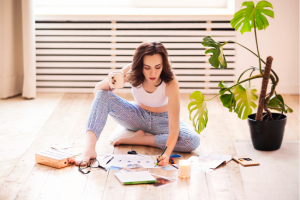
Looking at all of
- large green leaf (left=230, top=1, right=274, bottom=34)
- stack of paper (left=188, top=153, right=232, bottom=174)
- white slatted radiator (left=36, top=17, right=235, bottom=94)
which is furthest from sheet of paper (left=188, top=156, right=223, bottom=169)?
white slatted radiator (left=36, top=17, right=235, bottom=94)

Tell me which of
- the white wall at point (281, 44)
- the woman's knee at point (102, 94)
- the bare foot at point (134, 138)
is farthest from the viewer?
the white wall at point (281, 44)

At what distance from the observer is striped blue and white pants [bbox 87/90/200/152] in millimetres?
2066

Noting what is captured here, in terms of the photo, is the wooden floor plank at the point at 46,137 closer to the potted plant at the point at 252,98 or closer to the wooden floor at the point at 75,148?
the wooden floor at the point at 75,148

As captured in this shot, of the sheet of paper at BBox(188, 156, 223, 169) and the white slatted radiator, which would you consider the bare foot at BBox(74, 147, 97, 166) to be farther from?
the white slatted radiator

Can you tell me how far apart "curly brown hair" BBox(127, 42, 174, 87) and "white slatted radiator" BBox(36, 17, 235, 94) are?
1.78 m

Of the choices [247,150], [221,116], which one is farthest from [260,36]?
[247,150]

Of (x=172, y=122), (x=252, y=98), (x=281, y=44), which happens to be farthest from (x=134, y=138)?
(x=281, y=44)

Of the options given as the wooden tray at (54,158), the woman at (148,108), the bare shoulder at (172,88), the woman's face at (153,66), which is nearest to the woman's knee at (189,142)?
the woman at (148,108)

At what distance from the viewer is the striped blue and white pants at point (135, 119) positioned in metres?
2.07

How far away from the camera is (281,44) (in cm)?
368

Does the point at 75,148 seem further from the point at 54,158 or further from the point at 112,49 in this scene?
the point at 112,49

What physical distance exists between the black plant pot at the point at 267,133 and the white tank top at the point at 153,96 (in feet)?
1.81

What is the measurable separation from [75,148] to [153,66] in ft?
2.52

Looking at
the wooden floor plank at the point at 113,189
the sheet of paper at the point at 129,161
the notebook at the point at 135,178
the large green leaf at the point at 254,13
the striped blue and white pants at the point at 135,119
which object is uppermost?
the large green leaf at the point at 254,13
